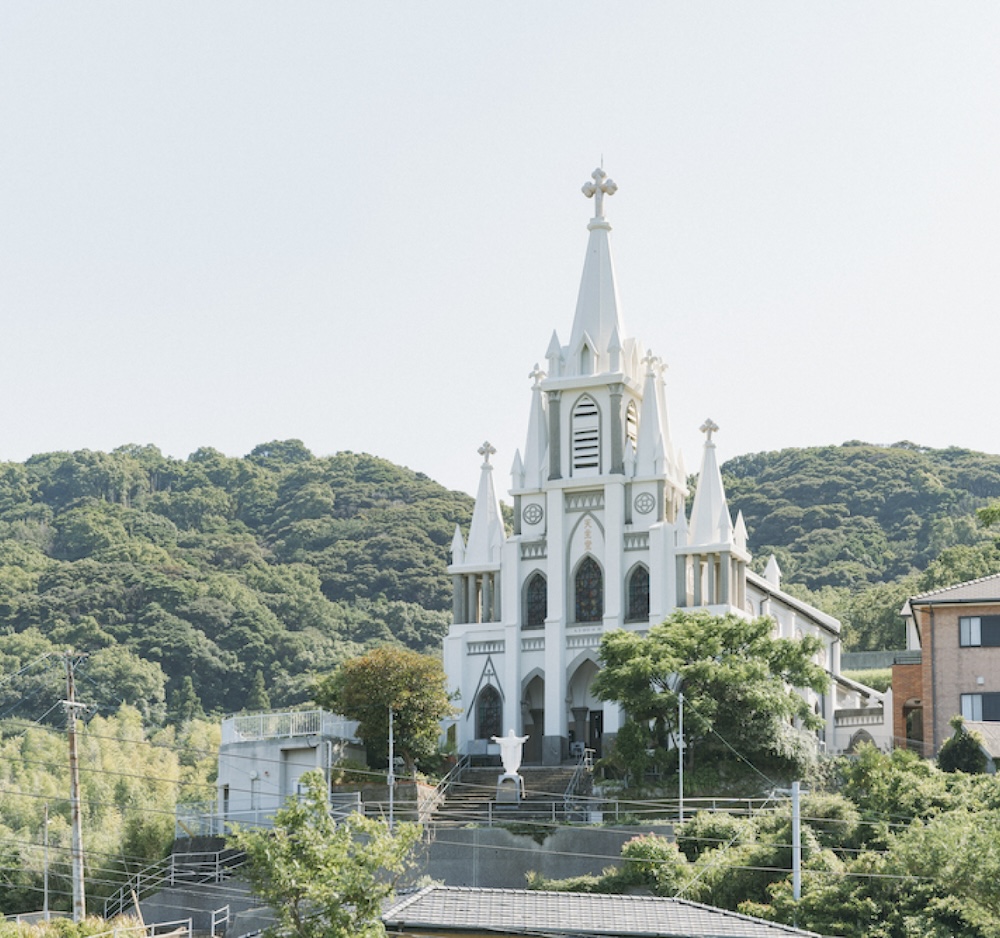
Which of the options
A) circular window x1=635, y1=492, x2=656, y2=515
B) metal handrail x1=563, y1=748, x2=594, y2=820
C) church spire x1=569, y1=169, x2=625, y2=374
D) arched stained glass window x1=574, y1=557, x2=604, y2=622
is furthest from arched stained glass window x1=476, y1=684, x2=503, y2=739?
church spire x1=569, y1=169, x2=625, y2=374

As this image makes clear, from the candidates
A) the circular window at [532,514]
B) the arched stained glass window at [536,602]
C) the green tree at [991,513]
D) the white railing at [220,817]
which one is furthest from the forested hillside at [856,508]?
the green tree at [991,513]

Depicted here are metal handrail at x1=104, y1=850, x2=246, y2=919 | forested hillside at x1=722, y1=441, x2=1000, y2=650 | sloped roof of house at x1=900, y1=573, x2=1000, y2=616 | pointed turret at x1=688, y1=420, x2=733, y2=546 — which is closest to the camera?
metal handrail at x1=104, y1=850, x2=246, y2=919

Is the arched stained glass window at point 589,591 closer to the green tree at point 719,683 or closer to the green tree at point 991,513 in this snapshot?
the green tree at point 719,683

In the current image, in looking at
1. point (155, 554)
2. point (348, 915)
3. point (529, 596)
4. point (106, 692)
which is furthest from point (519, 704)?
point (155, 554)

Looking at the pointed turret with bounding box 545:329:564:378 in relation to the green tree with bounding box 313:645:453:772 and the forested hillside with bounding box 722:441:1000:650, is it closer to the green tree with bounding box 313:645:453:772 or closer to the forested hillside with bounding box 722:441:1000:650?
the green tree with bounding box 313:645:453:772

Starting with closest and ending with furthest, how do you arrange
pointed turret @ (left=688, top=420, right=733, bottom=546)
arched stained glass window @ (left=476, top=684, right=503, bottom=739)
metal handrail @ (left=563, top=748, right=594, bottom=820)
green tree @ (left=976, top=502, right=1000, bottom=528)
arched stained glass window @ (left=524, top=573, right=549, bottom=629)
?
green tree @ (left=976, top=502, right=1000, bottom=528) < metal handrail @ (left=563, top=748, right=594, bottom=820) < pointed turret @ (left=688, top=420, right=733, bottom=546) < arched stained glass window @ (left=476, top=684, right=503, bottom=739) < arched stained glass window @ (left=524, top=573, right=549, bottom=629)

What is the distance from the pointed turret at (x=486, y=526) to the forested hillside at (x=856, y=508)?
1911 inches

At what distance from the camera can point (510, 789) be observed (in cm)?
5969

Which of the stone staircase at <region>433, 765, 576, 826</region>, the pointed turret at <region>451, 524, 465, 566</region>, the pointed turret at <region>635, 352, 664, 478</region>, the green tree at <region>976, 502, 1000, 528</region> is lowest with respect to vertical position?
the stone staircase at <region>433, 765, 576, 826</region>

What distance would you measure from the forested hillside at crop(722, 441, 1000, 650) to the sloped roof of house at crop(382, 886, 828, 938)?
82525 millimetres

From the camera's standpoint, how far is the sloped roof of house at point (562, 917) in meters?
33.8

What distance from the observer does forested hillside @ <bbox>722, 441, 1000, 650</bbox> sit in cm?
13225

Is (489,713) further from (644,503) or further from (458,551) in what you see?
(644,503)

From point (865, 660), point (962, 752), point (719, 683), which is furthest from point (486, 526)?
point (865, 660)
